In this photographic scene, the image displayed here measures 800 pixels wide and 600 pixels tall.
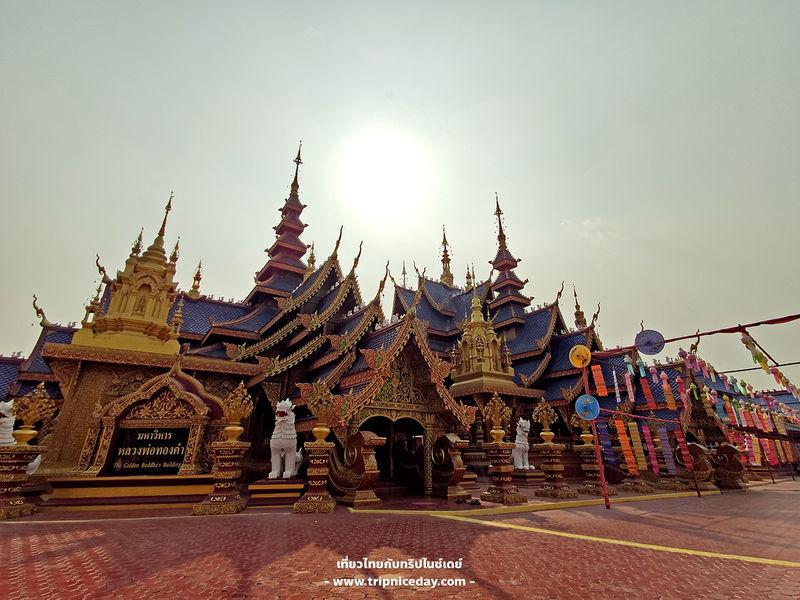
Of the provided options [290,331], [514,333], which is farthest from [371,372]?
[514,333]

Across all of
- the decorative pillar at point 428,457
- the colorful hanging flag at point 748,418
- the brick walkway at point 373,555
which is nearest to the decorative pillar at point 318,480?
the brick walkway at point 373,555

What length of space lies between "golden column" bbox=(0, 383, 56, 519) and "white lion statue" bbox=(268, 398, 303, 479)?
16.0 feet

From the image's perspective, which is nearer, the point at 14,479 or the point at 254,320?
the point at 14,479

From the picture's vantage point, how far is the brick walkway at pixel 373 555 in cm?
348

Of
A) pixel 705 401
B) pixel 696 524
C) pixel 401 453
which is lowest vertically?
pixel 696 524

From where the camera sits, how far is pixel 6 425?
801cm

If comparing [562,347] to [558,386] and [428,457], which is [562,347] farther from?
[428,457]

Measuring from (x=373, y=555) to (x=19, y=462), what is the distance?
839 cm

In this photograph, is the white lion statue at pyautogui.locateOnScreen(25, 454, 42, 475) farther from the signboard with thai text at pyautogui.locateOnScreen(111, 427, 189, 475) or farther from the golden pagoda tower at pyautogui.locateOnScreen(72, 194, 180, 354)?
Result: the golden pagoda tower at pyautogui.locateOnScreen(72, 194, 180, 354)

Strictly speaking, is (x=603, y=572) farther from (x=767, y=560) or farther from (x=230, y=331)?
(x=230, y=331)

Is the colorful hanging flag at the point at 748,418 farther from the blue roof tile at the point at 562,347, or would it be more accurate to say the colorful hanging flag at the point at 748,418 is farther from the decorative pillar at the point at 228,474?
the decorative pillar at the point at 228,474

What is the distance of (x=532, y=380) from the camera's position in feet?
65.8

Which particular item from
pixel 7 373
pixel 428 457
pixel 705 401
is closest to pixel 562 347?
pixel 705 401

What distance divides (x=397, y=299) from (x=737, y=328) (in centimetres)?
2066
